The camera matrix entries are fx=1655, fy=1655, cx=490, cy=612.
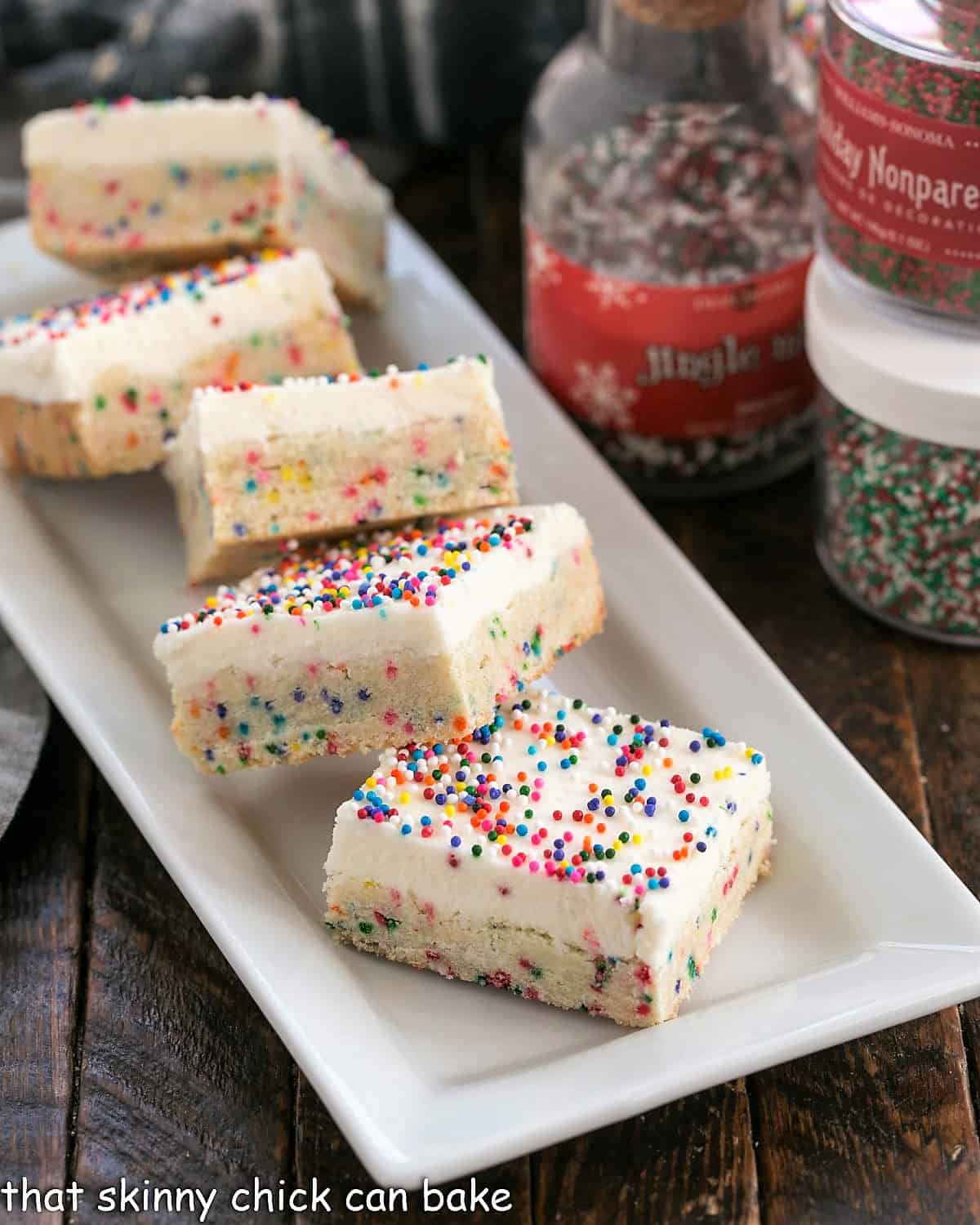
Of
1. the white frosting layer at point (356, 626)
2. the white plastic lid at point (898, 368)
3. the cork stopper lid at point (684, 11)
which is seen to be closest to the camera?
the white frosting layer at point (356, 626)

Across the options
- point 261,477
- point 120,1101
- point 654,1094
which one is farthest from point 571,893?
point 261,477

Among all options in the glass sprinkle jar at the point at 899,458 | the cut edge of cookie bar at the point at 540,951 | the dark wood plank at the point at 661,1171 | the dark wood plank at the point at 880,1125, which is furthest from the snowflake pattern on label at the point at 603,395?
the dark wood plank at the point at 661,1171

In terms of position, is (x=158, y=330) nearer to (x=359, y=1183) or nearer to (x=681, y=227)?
(x=681, y=227)

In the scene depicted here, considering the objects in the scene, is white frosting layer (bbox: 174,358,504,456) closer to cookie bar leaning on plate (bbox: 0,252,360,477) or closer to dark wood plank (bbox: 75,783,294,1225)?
cookie bar leaning on plate (bbox: 0,252,360,477)

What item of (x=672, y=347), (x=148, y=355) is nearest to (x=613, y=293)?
(x=672, y=347)

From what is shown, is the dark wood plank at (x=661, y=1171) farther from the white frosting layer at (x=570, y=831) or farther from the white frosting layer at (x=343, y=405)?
the white frosting layer at (x=343, y=405)
